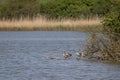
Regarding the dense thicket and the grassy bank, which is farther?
the dense thicket

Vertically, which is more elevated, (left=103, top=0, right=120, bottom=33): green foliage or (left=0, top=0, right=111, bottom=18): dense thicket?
(left=103, top=0, right=120, bottom=33): green foliage

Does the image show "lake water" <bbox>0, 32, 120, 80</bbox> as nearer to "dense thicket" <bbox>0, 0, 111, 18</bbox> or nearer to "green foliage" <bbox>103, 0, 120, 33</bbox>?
"green foliage" <bbox>103, 0, 120, 33</bbox>

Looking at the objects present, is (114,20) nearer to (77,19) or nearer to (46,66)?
(46,66)

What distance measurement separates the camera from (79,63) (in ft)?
64.6

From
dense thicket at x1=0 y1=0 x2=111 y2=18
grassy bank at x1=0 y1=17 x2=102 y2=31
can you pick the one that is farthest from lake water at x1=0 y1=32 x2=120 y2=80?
dense thicket at x1=0 y1=0 x2=111 y2=18

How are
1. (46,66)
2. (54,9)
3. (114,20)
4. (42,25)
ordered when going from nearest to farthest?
(46,66), (114,20), (42,25), (54,9)

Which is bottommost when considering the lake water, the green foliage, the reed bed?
the lake water

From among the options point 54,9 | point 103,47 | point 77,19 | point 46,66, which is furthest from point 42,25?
point 46,66

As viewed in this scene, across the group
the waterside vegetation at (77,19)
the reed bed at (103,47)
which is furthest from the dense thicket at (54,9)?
the reed bed at (103,47)

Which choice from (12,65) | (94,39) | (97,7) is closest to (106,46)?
(94,39)

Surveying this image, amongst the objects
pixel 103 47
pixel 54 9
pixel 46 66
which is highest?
pixel 54 9

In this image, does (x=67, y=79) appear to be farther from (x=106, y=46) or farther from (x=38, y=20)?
(x=38, y=20)

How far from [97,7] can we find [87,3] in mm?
5159

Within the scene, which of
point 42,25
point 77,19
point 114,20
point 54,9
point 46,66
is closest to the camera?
point 46,66
